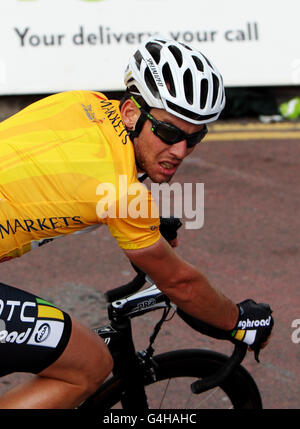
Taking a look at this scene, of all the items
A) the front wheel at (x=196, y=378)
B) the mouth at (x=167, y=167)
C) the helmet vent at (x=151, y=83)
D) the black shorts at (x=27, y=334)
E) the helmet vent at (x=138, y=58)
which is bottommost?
the front wheel at (x=196, y=378)

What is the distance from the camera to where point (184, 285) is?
273cm

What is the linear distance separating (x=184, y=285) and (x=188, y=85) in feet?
2.48

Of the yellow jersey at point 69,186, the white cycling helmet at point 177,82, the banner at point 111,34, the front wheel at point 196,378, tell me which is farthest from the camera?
the banner at point 111,34

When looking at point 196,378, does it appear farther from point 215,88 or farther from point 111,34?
point 111,34

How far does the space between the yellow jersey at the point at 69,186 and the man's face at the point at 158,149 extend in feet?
0.24

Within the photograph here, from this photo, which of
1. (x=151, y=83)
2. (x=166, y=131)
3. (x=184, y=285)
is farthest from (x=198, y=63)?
(x=184, y=285)

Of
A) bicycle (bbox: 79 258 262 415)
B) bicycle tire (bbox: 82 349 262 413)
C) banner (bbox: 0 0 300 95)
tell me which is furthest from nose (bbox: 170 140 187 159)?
banner (bbox: 0 0 300 95)

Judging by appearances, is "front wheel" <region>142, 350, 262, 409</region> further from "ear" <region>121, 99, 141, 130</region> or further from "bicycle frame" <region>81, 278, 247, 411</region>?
"ear" <region>121, 99, 141, 130</region>

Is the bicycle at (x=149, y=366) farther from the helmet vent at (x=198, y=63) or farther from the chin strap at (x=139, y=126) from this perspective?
the helmet vent at (x=198, y=63)

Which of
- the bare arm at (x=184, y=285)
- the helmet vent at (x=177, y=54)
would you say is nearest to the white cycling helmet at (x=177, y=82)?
the helmet vent at (x=177, y=54)

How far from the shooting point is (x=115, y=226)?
2.67 m

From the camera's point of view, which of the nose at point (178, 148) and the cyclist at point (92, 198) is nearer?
the cyclist at point (92, 198)

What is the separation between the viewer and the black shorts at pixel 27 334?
A: 264 centimetres
